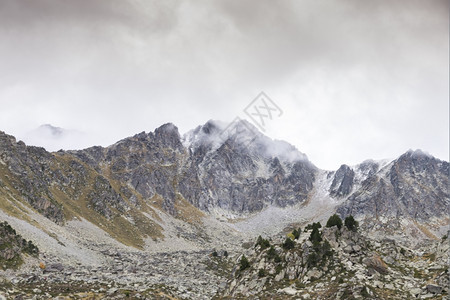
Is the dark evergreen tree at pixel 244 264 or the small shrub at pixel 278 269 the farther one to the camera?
the dark evergreen tree at pixel 244 264

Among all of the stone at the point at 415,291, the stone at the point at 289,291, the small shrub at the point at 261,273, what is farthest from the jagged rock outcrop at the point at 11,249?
the stone at the point at 415,291

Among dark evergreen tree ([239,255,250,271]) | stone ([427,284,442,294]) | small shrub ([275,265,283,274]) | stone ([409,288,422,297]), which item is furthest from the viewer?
dark evergreen tree ([239,255,250,271])

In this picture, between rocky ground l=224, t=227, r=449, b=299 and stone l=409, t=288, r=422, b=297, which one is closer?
stone l=409, t=288, r=422, b=297

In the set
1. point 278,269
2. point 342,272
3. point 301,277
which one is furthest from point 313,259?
point 278,269

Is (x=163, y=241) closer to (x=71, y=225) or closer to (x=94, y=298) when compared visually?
(x=71, y=225)

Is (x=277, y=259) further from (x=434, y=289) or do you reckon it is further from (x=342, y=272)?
(x=434, y=289)

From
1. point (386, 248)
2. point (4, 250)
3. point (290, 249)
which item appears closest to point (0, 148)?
point (4, 250)

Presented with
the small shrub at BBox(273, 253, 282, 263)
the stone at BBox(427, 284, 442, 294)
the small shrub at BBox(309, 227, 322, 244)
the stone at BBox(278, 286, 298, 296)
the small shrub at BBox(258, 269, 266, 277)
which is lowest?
the small shrub at BBox(258, 269, 266, 277)

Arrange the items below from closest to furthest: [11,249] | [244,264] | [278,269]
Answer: [278,269]
[244,264]
[11,249]

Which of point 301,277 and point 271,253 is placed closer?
point 301,277

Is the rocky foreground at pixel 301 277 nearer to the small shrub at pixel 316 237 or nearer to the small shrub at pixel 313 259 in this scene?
the small shrub at pixel 313 259

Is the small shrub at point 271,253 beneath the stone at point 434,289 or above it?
beneath

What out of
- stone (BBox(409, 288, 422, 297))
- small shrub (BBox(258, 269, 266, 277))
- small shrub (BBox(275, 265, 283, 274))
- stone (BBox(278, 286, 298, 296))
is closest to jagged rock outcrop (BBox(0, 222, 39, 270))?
small shrub (BBox(258, 269, 266, 277))

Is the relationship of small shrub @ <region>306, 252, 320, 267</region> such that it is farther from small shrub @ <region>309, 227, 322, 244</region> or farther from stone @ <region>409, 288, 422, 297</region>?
stone @ <region>409, 288, 422, 297</region>
